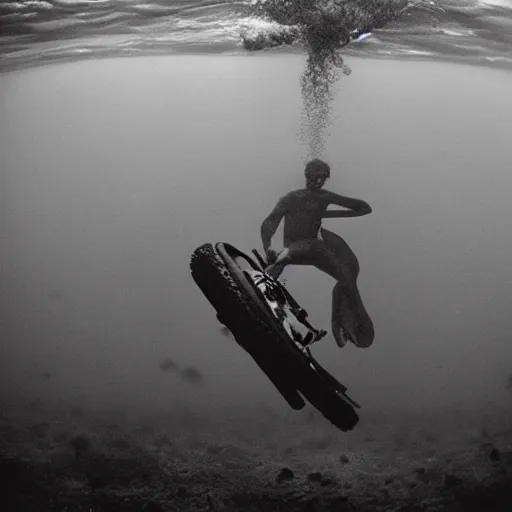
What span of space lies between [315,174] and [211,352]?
23.7 feet

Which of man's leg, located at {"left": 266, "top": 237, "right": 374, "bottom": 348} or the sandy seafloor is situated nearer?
man's leg, located at {"left": 266, "top": 237, "right": 374, "bottom": 348}

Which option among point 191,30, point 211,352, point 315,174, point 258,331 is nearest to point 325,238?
point 315,174

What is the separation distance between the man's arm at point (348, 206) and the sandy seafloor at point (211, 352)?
2657mm

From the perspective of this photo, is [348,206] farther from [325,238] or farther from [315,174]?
[315,174]

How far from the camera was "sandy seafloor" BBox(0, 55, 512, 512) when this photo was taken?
5570 millimetres

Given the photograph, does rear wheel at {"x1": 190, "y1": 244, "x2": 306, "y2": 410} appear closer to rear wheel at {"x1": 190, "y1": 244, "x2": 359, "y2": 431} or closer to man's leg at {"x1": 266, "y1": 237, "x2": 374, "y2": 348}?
rear wheel at {"x1": 190, "y1": 244, "x2": 359, "y2": 431}

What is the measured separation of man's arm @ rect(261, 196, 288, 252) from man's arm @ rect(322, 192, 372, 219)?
1.49 ft

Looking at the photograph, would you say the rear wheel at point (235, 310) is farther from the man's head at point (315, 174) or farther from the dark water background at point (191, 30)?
the dark water background at point (191, 30)

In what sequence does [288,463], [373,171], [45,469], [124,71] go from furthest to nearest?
[373,171], [124,71], [288,463], [45,469]

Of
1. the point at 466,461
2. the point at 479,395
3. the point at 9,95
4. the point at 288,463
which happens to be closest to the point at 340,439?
the point at 288,463

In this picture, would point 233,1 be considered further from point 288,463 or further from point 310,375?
point 288,463

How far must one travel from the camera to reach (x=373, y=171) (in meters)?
18.3

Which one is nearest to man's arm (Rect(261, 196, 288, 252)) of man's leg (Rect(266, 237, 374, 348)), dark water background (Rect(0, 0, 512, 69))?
man's leg (Rect(266, 237, 374, 348))

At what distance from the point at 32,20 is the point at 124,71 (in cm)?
272
